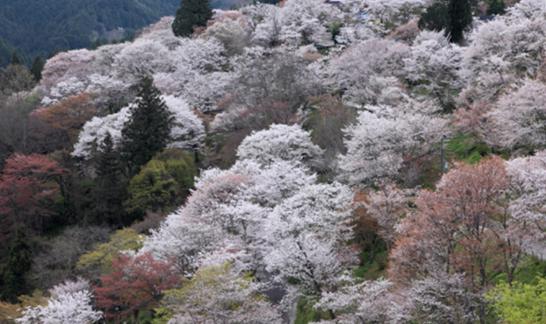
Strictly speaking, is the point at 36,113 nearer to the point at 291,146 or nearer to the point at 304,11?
the point at 291,146

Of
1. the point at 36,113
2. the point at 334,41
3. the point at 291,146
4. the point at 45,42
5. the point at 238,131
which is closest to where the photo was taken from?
the point at 291,146

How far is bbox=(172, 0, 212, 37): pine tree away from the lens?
66.4 metres

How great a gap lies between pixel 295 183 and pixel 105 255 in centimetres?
1017

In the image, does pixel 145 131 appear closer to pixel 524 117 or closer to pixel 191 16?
pixel 524 117

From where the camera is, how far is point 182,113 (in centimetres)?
4112

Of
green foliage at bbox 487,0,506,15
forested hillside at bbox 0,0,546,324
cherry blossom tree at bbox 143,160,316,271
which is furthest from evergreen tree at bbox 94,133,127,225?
green foliage at bbox 487,0,506,15

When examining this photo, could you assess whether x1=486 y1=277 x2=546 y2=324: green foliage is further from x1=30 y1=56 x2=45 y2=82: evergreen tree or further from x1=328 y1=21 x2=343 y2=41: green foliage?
x1=30 y1=56 x2=45 y2=82: evergreen tree

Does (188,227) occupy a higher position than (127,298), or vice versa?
(188,227)

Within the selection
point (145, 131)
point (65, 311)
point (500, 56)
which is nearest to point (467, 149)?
point (500, 56)

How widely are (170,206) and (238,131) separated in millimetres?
7441

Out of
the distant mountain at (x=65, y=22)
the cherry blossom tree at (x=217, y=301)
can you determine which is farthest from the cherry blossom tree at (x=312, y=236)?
→ the distant mountain at (x=65, y=22)

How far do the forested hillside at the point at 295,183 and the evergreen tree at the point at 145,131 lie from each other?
0.15 metres

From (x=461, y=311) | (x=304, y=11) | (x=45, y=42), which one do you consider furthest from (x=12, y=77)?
(x=45, y=42)

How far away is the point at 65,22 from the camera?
14300 cm
